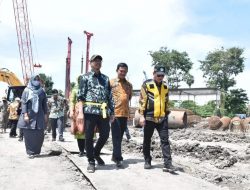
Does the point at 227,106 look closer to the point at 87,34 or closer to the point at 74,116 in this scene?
the point at 87,34

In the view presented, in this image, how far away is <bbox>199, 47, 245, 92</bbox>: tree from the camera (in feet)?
226

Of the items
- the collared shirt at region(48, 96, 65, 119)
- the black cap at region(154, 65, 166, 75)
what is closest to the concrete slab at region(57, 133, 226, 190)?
the black cap at region(154, 65, 166, 75)

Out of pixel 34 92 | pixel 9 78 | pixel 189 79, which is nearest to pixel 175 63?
pixel 189 79

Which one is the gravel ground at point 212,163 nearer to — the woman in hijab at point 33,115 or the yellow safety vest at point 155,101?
the yellow safety vest at point 155,101

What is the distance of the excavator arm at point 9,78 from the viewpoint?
110ft

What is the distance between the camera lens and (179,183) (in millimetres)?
6910

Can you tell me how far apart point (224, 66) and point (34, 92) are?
61.4 metres

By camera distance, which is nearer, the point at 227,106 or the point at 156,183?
the point at 156,183

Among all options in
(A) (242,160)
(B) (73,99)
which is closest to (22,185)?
(B) (73,99)

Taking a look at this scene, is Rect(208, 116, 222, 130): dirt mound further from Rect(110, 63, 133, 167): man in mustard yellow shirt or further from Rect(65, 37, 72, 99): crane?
Rect(65, 37, 72, 99): crane

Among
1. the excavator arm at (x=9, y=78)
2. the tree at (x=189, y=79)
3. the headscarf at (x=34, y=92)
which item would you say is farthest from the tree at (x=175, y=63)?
the headscarf at (x=34, y=92)

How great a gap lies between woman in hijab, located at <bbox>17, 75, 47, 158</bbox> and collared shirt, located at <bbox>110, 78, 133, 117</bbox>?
242 cm

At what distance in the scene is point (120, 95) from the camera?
28.9ft

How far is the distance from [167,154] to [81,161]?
193 cm
